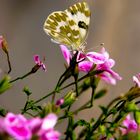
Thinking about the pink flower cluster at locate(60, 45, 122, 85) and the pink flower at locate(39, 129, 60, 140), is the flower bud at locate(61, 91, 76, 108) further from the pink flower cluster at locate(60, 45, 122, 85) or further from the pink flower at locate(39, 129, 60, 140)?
the pink flower at locate(39, 129, 60, 140)

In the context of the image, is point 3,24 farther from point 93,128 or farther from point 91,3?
point 93,128

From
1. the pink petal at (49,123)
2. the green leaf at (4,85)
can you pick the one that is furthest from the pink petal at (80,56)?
the pink petal at (49,123)

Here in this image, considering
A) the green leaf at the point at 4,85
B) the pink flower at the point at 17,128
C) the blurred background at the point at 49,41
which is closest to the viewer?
the pink flower at the point at 17,128

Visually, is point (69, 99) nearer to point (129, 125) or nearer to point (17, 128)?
point (129, 125)

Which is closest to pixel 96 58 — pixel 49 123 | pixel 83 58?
pixel 83 58

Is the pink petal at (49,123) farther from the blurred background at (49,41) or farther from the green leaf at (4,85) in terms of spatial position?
the blurred background at (49,41)

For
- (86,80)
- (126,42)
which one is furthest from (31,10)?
(86,80)

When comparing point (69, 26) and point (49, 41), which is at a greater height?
point (69, 26)
